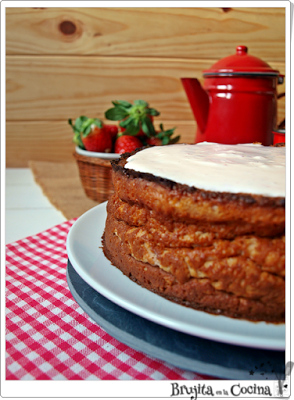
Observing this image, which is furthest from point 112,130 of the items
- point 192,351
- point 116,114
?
point 192,351

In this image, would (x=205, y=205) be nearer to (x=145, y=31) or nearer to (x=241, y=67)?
(x=241, y=67)

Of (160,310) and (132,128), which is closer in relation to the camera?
(160,310)

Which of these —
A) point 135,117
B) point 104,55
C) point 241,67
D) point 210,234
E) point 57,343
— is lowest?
point 57,343

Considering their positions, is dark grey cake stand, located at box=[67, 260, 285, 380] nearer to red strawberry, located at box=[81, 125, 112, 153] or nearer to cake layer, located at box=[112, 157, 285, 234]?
cake layer, located at box=[112, 157, 285, 234]

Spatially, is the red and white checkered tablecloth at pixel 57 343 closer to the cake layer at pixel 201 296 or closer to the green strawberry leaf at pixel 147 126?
the cake layer at pixel 201 296

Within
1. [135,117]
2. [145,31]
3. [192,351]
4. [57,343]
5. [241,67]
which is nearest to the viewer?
[192,351]

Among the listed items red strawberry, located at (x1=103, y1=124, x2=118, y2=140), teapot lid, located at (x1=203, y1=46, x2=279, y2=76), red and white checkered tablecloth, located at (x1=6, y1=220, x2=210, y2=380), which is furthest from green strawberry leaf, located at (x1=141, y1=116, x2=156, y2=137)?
Answer: red and white checkered tablecloth, located at (x1=6, y1=220, x2=210, y2=380)
